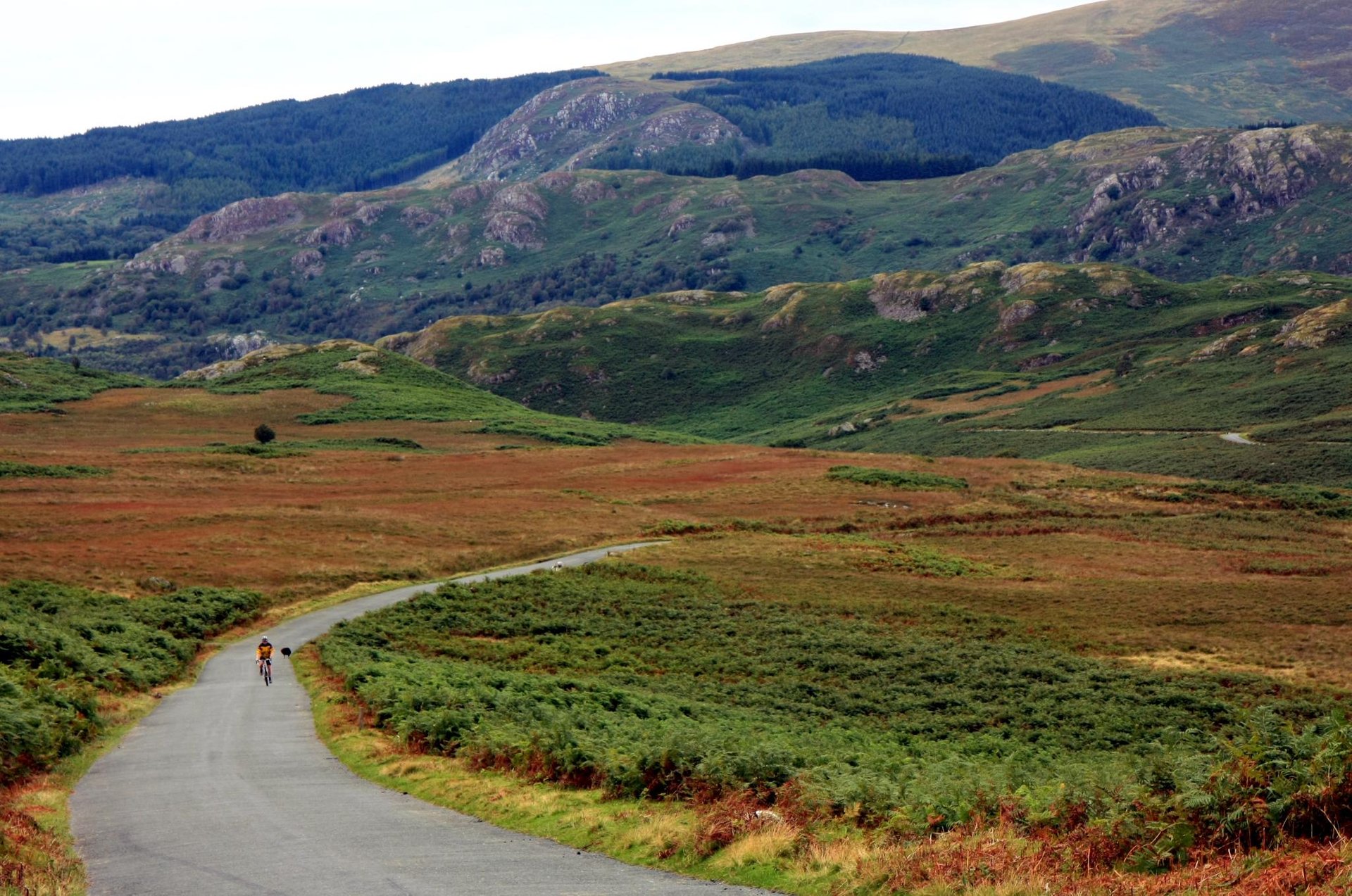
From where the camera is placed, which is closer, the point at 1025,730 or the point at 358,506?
the point at 1025,730

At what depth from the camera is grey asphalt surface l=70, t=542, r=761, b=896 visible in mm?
18047

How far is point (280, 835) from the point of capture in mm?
21125

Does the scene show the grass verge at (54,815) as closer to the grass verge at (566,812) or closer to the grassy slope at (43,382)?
the grass verge at (566,812)

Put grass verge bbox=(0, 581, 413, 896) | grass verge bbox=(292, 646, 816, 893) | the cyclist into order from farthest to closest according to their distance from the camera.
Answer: the cyclist, grass verge bbox=(292, 646, 816, 893), grass verge bbox=(0, 581, 413, 896)

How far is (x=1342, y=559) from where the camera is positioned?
78000 mm

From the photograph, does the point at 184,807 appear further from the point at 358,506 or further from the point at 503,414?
the point at 503,414

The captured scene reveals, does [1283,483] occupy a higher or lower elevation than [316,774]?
lower

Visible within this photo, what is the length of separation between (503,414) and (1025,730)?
148676 millimetres

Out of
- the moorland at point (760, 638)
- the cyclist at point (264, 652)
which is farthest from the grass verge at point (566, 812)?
the cyclist at point (264, 652)

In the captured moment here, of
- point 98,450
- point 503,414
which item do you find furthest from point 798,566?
point 503,414

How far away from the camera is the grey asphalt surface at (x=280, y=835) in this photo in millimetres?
18047

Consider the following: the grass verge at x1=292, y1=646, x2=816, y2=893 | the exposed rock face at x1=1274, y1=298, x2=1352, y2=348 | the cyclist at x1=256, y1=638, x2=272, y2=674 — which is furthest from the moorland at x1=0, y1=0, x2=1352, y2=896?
the exposed rock face at x1=1274, y1=298, x2=1352, y2=348

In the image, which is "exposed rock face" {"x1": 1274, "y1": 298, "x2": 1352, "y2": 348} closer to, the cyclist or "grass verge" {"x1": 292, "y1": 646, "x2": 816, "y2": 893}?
the cyclist

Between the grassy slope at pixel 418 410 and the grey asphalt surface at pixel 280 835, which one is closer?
the grey asphalt surface at pixel 280 835
